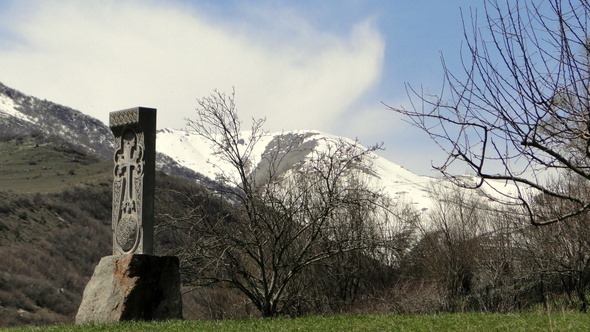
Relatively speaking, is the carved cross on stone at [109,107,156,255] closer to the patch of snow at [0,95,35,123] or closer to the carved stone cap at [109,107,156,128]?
the carved stone cap at [109,107,156,128]

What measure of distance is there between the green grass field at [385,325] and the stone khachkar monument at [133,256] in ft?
3.60

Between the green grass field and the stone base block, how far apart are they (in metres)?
1.00

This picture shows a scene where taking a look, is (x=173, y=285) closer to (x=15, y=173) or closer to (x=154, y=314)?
(x=154, y=314)

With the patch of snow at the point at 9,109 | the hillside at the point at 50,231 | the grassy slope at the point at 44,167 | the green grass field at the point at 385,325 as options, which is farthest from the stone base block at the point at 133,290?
the patch of snow at the point at 9,109

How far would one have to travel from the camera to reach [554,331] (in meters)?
10.8

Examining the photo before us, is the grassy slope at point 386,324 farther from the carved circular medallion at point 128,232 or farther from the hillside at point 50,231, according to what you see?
the hillside at point 50,231

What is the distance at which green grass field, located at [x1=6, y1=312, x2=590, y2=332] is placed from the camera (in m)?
11.6

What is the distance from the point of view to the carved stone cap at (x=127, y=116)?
52.5 ft

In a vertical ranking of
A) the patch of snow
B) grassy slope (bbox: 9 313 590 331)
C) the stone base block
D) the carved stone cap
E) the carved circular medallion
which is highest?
the patch of snow

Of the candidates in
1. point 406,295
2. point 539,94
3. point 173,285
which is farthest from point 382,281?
point 539,94

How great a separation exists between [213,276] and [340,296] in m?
13.9

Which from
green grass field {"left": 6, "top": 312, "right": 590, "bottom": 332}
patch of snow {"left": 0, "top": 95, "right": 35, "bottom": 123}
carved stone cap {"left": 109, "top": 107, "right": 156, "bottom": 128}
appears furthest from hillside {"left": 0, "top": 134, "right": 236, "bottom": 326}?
patch of snow {"left": 0, "top": 95, "right": 35, "bottom": 123}

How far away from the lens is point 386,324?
12.8m

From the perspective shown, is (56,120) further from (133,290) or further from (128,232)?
(133,290)
